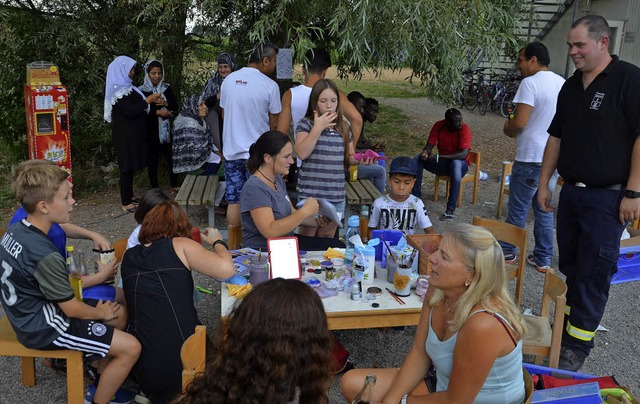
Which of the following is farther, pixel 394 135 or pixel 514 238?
pixel 394 135

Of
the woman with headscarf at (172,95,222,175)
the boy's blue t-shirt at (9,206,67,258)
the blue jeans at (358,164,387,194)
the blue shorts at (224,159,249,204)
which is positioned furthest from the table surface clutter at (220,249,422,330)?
the woman with headscarf at (172,95,222,175)

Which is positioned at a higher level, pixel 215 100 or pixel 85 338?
pixel 215 100

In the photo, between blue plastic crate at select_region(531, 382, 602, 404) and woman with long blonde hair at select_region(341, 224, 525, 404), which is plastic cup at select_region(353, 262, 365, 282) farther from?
blue plastic crate at select_region(531, 382, 602, 404)

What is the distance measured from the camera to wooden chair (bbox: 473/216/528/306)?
3.90 metres

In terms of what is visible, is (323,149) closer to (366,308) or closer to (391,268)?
(391,268)

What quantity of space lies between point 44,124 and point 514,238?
4807mm

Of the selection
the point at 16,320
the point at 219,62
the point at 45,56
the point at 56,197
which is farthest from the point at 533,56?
the point at 45,56

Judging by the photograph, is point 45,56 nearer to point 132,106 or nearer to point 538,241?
point 132,106

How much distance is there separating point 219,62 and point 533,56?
3.13 meters

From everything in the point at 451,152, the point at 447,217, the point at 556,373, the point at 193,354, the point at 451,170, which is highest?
the point at 451,152

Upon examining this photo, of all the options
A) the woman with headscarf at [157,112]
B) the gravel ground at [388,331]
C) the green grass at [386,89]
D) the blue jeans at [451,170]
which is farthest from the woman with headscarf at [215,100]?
the green grass at [386,89]

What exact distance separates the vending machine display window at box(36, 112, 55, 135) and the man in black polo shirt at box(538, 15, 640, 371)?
195 inches

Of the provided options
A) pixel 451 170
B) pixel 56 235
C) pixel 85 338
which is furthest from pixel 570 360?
pixel 451 170

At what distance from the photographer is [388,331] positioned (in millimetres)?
4180
